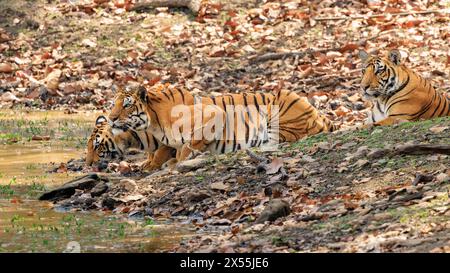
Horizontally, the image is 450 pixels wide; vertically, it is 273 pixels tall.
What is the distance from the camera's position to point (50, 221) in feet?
26.2

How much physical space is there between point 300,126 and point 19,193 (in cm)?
303

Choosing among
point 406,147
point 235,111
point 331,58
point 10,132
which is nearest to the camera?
point 406,147

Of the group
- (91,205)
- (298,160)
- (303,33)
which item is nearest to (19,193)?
(91,205)

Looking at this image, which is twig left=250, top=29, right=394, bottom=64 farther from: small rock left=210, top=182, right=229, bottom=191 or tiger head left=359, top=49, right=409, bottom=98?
small rock left=210, top=182, right=229, bottom=191

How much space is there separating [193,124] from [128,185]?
136 centimetres

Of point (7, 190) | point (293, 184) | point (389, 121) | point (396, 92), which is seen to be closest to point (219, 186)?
point (293, 184)

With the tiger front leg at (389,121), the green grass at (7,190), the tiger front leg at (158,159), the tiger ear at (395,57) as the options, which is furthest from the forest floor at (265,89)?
the tiger ear at (395,57)

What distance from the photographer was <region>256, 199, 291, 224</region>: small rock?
729 centimetres

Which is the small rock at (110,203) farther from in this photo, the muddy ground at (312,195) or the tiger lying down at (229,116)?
the tiger lying down at (229,116)

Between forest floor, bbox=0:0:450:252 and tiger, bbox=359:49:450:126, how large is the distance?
0.98 m

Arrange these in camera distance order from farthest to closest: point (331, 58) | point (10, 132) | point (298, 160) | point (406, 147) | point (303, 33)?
point (303, 33)
point (331, 58)
point (10, 132)
point (298, 160)
point (406, 147)

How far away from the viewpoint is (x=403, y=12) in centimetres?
1684

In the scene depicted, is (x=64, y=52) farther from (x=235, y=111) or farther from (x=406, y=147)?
(x=406, y=147)

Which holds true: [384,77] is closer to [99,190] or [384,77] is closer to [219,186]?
[219,186]
